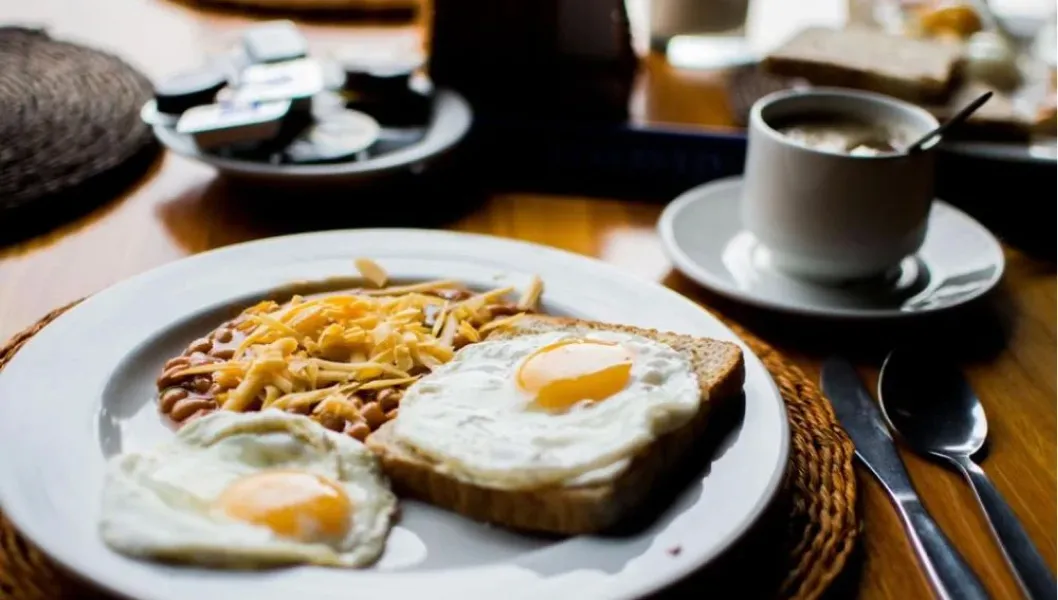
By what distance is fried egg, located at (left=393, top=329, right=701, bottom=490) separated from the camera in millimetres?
999

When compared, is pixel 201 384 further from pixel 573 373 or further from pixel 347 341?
pixel 573 373

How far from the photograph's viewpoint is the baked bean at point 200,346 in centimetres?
128

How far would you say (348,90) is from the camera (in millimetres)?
1976

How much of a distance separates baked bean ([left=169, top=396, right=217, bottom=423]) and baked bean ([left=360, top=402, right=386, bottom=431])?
0.17 metres

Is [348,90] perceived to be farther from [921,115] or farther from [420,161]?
[921,115]

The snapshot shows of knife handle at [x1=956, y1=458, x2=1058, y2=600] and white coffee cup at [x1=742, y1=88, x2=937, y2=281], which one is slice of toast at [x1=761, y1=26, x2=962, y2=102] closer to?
white coffee cup at [x1=742, y1=88, x2=937, y2=281]

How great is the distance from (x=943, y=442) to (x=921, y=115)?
52 cm

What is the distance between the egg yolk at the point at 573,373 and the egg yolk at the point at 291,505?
24 centimetres

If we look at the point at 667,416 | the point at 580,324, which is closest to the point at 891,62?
the point at 580,324

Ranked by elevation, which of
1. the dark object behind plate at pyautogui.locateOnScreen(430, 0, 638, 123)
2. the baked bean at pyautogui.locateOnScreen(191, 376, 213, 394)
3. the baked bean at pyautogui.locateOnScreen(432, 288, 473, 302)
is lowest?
the baked bean at pyautogui.locateOnScreen(432, 288, 473, 302)

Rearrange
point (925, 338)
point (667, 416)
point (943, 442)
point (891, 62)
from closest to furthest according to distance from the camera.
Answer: point (667, 416) < point (943, 442) < point (925, 338) < point (891, 62)

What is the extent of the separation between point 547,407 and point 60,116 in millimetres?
1270

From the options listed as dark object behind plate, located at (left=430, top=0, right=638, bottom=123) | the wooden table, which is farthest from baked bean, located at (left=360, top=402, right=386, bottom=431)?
dark object behind plate, located at (left=430, top=0, right=638, bottom=123)

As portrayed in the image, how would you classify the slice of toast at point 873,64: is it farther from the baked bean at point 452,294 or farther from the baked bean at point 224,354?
the baked bean at point 224,354
